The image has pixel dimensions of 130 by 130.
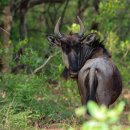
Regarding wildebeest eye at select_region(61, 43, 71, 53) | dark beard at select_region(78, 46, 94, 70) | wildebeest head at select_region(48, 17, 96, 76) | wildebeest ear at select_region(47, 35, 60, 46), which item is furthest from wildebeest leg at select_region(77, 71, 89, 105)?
wildebeest ear at select_region(47, 35, 60, 46)

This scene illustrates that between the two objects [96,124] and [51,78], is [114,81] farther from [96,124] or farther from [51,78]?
[96,124]

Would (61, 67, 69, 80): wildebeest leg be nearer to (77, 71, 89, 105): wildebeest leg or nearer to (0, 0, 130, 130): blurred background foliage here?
(0, 0, 130, 130): blurred background foliage

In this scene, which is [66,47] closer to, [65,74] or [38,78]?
[65,74]

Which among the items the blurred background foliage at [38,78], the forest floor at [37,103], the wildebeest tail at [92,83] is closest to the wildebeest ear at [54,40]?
the blurred background foliage at [38,78]

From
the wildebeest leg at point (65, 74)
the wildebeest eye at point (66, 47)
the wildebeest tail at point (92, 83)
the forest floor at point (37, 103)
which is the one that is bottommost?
the forest floor at point (37, 103)

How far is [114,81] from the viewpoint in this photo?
7703 mm

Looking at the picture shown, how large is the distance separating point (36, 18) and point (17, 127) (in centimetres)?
1170

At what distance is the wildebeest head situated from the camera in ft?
26.9

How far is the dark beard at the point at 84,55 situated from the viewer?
27.4 feet

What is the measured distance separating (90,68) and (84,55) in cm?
112

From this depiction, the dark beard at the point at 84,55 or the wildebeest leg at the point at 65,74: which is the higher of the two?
the dark beard at the point at 84,55

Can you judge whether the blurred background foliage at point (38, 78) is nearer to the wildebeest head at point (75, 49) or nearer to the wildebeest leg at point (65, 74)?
the wildebeest leg at point (65, 74)

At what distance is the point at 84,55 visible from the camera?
8461mm

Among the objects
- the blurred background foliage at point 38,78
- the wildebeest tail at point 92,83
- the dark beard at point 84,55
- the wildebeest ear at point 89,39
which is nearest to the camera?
the wildebeest tail at point 92,83
